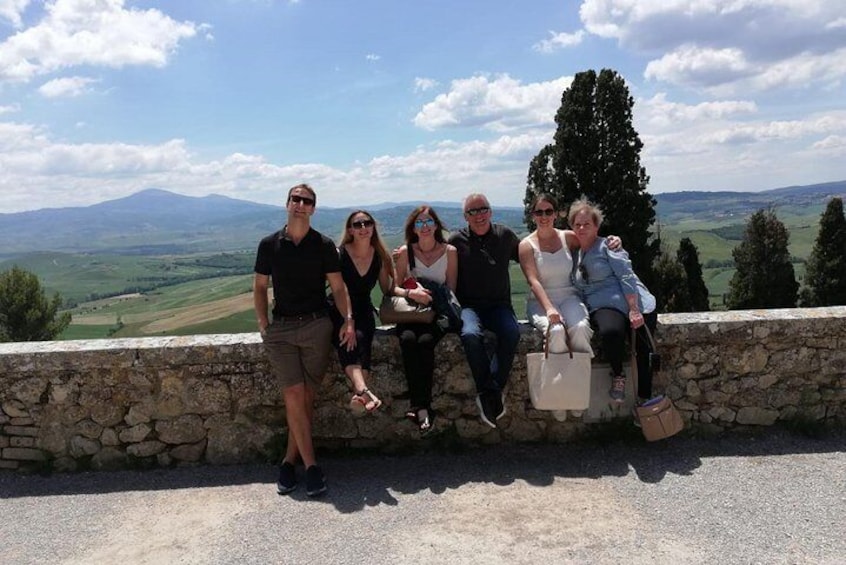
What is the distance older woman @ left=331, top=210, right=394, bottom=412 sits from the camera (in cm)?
421

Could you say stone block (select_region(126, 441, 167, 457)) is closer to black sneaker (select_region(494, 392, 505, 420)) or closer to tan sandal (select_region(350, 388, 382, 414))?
tan sandal (select_region(350, 388, 382, 414))

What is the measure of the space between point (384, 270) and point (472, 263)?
71 cm

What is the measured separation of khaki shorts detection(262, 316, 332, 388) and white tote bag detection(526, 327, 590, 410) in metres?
1.61

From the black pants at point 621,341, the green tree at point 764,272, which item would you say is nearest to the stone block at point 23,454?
the black pants at point 621,341

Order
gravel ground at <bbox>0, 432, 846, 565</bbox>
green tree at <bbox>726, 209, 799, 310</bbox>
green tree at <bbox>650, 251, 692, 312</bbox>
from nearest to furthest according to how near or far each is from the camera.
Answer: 1. gravel ground at <bbox>0, 432, 846, 565</bbox>
2. green tree at <bbox>650, 251, 692, 312</bbox>
3. green tree at <bbox>726, 209, 799, 310</bbox>

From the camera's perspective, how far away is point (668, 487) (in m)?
3.76

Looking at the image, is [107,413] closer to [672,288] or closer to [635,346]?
[635,346]

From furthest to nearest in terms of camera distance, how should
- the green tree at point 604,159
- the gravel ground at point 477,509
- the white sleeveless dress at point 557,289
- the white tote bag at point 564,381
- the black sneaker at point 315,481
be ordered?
the green tree at point 604,159, the white sleeveless dress at point 557,289, the white tote bag at point 564,381, the black sneaker at point 315,481, the gravel ground at point 477,509

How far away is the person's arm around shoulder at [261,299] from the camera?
4191 millimetres

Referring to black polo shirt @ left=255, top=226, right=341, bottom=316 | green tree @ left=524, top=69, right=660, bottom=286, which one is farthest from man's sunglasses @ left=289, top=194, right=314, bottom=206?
green tree @ left=524, top=69, right=660, bottom=286

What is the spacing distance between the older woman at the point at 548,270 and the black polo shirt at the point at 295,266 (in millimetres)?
1579

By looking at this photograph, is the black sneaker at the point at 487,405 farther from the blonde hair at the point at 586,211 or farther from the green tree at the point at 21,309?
the green tree at the point at 21,309

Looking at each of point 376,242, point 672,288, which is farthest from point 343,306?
point 672,288

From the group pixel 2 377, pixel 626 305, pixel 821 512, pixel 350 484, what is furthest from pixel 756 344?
pixel 2 377
